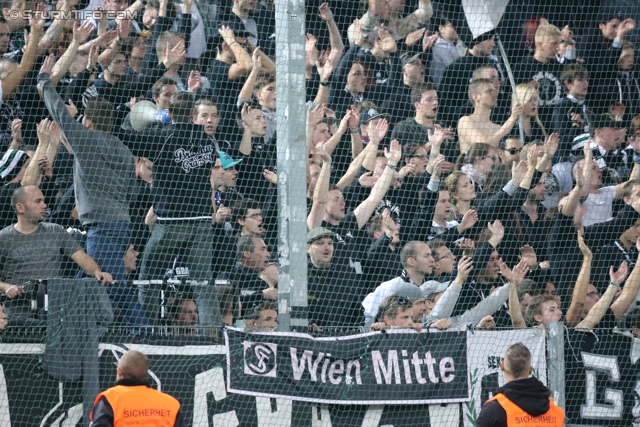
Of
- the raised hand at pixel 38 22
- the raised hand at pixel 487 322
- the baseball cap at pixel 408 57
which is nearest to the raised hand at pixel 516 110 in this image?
the baseball cap at pixel 408 57

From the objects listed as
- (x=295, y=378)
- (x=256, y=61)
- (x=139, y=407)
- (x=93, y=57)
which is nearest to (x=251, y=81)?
(x=256, y=61)

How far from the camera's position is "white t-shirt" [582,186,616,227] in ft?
28.6

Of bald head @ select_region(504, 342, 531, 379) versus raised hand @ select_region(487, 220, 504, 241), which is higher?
raised hand @ select_region(487, 220, 504, 241)

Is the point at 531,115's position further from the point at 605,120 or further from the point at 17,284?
the point at 17,284

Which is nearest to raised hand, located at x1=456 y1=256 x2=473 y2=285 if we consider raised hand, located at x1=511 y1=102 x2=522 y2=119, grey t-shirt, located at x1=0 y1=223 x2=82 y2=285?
raised hand, located at x1=511 y1=102 x2=522 y2=119

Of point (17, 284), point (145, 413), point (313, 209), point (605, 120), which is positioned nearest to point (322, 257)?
point (313, 209)

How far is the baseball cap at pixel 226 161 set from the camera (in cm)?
777

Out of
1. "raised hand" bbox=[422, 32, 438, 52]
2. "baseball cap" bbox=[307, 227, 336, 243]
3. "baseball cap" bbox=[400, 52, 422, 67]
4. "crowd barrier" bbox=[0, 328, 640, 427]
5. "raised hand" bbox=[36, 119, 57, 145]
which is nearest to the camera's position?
"crowd barrier" bbox=[0, 328, 640, 427]

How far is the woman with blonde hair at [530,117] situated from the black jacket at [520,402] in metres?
4.45

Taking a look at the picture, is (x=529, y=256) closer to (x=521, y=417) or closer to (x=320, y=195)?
(x=320, y=195)

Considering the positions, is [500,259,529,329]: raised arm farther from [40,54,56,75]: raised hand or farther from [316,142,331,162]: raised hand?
[40,54,56,75]: raised hand

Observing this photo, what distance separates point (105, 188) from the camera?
286 inches

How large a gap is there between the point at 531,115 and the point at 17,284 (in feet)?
16.2

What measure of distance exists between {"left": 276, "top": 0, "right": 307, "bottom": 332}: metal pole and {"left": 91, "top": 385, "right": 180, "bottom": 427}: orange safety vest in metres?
1.89
